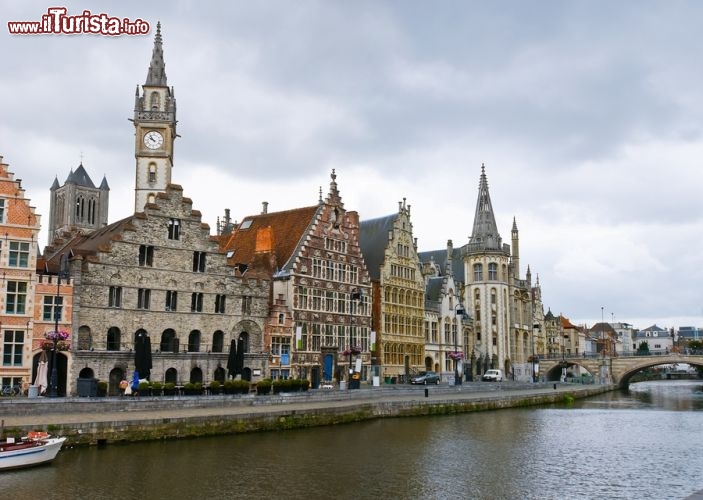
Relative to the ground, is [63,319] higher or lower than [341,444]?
higher

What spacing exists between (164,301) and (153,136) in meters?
23.9

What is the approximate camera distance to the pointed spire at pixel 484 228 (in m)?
96.1

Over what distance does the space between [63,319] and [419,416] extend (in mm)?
23067

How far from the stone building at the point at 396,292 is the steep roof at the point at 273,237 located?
11.3m

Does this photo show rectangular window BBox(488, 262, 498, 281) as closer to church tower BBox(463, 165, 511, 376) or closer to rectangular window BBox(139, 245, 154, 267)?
church tower BBox(463, 165, 511, 376)

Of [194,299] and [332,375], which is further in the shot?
[332,375]

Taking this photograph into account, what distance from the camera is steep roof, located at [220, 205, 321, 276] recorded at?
6003 cm

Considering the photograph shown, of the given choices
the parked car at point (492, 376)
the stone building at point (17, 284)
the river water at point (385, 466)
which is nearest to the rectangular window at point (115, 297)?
the stone building at point (17, 284)

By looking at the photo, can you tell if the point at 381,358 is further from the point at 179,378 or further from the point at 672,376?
the point at 672,376

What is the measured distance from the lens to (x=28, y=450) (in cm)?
2545

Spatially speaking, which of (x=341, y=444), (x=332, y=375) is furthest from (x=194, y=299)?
(x=341, y=444)

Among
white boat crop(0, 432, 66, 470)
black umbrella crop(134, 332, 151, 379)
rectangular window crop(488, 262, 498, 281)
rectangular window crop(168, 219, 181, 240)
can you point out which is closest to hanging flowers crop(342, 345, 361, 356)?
rectangular window crop(168, 219, 181, 240)

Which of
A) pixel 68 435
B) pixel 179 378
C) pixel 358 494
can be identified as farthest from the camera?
pixel 179 378

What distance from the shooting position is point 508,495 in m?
23.6
